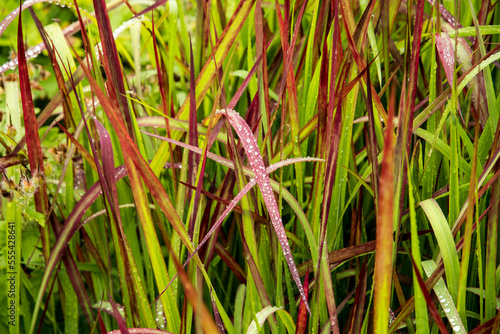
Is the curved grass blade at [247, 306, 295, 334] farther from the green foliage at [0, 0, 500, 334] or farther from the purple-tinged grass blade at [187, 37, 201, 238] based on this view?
the purple-tinged grass blade at [187, 37, 201, 238]

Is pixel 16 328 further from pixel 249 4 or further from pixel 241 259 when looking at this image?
pixel 249 4

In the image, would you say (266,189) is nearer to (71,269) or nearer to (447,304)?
(447,304)

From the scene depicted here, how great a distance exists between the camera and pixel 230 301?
78cm

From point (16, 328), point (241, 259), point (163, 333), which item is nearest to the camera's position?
point (163, 333)

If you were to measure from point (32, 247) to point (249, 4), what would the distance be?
562 millimetres

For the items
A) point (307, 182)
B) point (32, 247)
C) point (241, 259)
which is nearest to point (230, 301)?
point (241, 259)

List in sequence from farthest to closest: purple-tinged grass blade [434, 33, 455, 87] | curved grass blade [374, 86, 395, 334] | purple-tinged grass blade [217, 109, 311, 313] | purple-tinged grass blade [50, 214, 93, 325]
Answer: purple-tinged grass blade [50, 214, 93, 325] → purple-tinged grass blade [434, 33, 455, 87] → purple-tinged grass blade [217, 109, 311, 313] → curved grass blade [374, 86, 395, 334]

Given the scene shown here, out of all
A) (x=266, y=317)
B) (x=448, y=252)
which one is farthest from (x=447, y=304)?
(x=266, y=317)

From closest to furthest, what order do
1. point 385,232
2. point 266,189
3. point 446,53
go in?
point 385,232
point 266,189
point 446,53

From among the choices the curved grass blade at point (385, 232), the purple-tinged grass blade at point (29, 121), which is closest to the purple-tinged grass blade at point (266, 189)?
the curved grass blade at point (385, 232)

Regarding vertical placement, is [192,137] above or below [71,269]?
above

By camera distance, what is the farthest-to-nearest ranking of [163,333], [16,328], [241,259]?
[241,259], [16,328], [163,333]

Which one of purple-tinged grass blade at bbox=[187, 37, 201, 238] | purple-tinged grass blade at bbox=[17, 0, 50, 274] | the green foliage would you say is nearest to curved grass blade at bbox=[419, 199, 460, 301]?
the green foliage

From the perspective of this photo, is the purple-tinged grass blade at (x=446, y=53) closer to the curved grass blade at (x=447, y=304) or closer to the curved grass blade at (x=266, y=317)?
the curved grass blade at (x=447, y=304)
